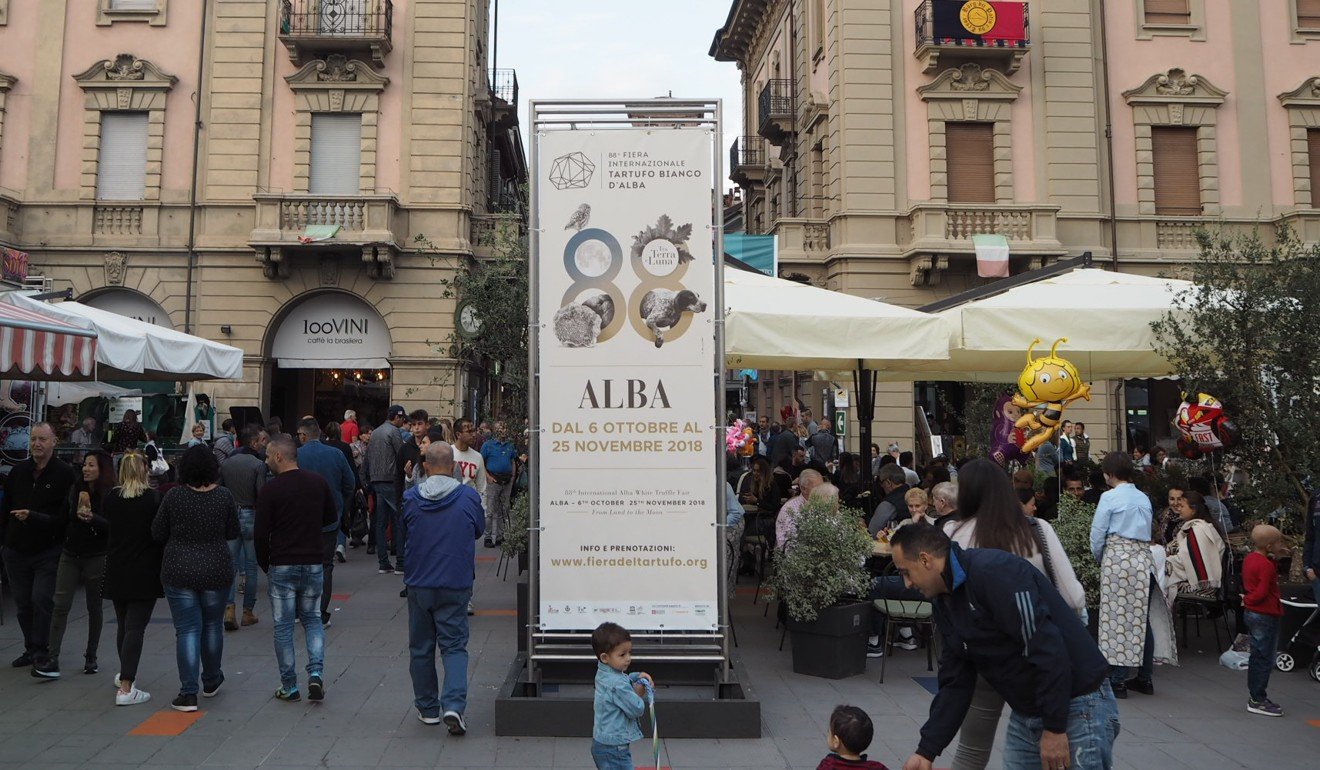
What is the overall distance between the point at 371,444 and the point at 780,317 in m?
5.95

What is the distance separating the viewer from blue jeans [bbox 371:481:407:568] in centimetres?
1108

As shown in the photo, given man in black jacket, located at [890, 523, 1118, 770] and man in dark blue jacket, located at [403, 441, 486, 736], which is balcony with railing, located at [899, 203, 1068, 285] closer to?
man in dark blue jacket, located at [403, 441, 486, 736]

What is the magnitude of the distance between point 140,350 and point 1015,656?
982cm

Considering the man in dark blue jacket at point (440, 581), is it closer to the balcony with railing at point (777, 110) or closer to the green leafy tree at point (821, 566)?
the green leafy tree at point (821, 566)

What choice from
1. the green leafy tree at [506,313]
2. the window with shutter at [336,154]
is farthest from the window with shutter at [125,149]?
the green leafy tree at [506,313]

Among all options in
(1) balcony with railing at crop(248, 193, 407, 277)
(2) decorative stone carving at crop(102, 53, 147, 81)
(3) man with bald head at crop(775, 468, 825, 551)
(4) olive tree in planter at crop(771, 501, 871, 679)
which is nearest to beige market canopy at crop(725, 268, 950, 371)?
(3) man with bald head at crop(775, 468, 825, 551)

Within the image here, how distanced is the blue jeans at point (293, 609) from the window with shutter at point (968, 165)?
65.5 feet

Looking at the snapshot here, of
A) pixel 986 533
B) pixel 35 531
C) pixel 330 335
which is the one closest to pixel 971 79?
pixel 330 335

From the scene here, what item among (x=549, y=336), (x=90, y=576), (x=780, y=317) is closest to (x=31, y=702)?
(x=90, y=576)

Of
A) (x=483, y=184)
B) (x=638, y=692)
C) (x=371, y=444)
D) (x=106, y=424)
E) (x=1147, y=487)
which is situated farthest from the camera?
(x=483, y=184)

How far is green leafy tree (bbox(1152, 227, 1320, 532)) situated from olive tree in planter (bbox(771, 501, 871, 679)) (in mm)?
3699

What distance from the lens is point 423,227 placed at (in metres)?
21.6

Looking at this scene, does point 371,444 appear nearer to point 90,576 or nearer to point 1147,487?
point 90,576

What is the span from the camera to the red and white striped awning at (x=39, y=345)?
6.64 meters
